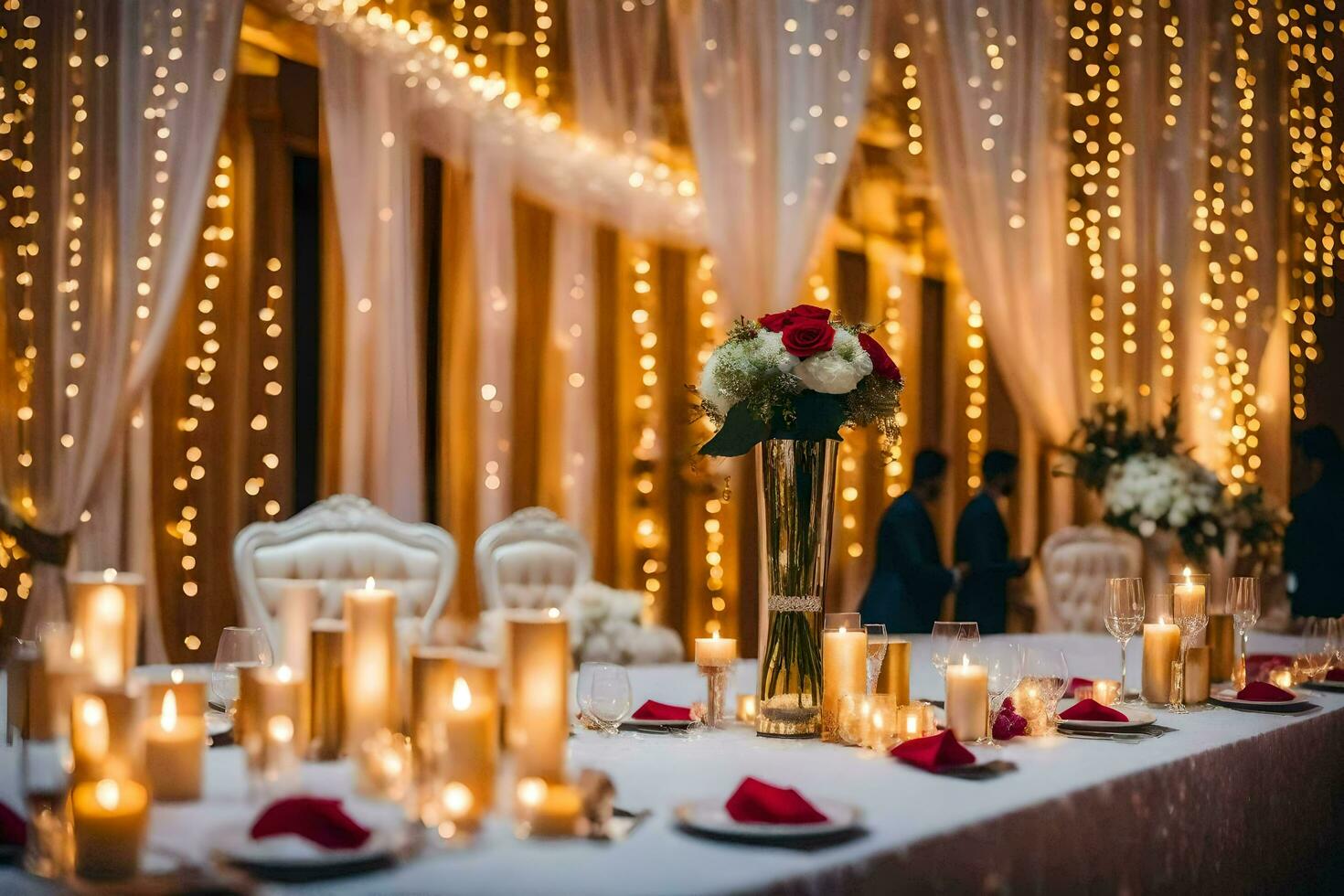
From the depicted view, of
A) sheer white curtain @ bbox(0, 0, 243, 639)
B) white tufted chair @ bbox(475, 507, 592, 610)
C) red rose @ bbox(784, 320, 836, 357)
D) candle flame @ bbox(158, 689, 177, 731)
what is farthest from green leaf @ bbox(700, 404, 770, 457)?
sheer white curtain @ bbox(0, 0, 243, 639)

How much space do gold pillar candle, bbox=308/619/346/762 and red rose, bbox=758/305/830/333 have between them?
0.79 metres

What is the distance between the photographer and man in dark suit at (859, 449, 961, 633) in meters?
5.01

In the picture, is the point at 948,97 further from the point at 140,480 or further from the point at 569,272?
the point at 140,480

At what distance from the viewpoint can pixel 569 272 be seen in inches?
212

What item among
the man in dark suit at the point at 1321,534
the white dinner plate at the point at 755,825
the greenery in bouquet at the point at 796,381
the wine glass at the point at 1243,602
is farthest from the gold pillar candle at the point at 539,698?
the man in dark suit at the point at 1321,534

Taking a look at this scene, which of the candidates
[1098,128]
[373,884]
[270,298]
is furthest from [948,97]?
[373,884]

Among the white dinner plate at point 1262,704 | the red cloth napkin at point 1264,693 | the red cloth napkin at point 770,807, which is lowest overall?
the white dinner plate at point 1262,704

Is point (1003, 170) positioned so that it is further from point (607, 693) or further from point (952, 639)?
point (607, 693)

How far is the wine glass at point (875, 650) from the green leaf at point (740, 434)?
0.33 m

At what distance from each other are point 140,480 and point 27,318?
709 mm

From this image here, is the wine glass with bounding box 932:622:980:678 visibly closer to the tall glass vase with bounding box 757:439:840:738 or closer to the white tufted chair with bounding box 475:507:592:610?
the tall glass vase with bounding box 757:439:840:738

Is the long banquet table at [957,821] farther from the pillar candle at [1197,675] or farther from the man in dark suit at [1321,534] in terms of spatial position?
the man in dark suit at [1321,534]

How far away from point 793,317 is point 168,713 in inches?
40.5

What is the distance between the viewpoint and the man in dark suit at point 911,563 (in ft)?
16.4
